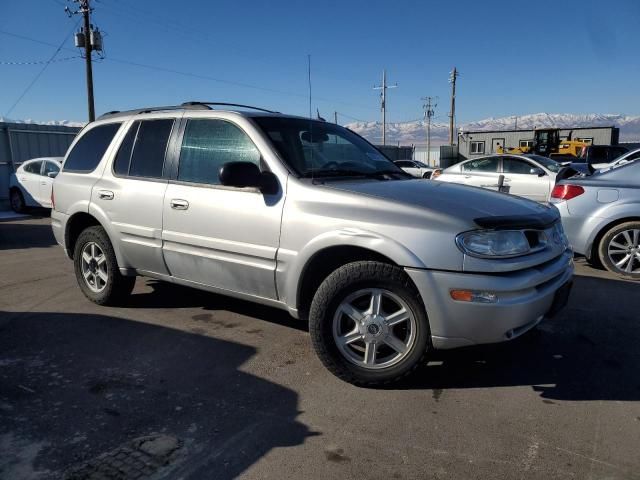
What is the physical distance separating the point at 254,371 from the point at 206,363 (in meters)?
0.38

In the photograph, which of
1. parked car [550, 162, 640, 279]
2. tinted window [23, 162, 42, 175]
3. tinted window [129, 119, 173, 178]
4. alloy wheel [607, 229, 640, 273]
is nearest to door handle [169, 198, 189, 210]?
tinted window [129, 119, 173, 178]

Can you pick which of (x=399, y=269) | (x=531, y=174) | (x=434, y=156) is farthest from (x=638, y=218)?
(x=434, y=156)

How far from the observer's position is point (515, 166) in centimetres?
1268

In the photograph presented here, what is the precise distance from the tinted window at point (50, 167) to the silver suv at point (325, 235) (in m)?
8.57

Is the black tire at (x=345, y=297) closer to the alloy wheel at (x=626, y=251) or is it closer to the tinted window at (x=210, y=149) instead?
the tinted window at (x=210, y=149)

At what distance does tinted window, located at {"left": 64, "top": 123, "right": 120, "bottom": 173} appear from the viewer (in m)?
4.86

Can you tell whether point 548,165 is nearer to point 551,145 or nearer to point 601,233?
point 601,233

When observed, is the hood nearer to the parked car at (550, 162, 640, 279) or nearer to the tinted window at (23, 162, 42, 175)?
the parked car at (550, 162, 640, 279)

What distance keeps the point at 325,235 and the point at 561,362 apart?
6.37 ft

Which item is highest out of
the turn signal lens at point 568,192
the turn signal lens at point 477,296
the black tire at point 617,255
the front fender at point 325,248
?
the turn signal lens at point 568,192

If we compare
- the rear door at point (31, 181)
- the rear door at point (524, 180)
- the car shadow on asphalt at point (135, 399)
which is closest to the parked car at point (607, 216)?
the car shadow on asphalt at point (135, 399)

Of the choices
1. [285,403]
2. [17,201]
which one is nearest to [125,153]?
[285,403]

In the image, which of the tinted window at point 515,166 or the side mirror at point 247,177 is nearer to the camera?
the side mirror at point 247,177

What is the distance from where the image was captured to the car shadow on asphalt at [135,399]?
8.45 ft
